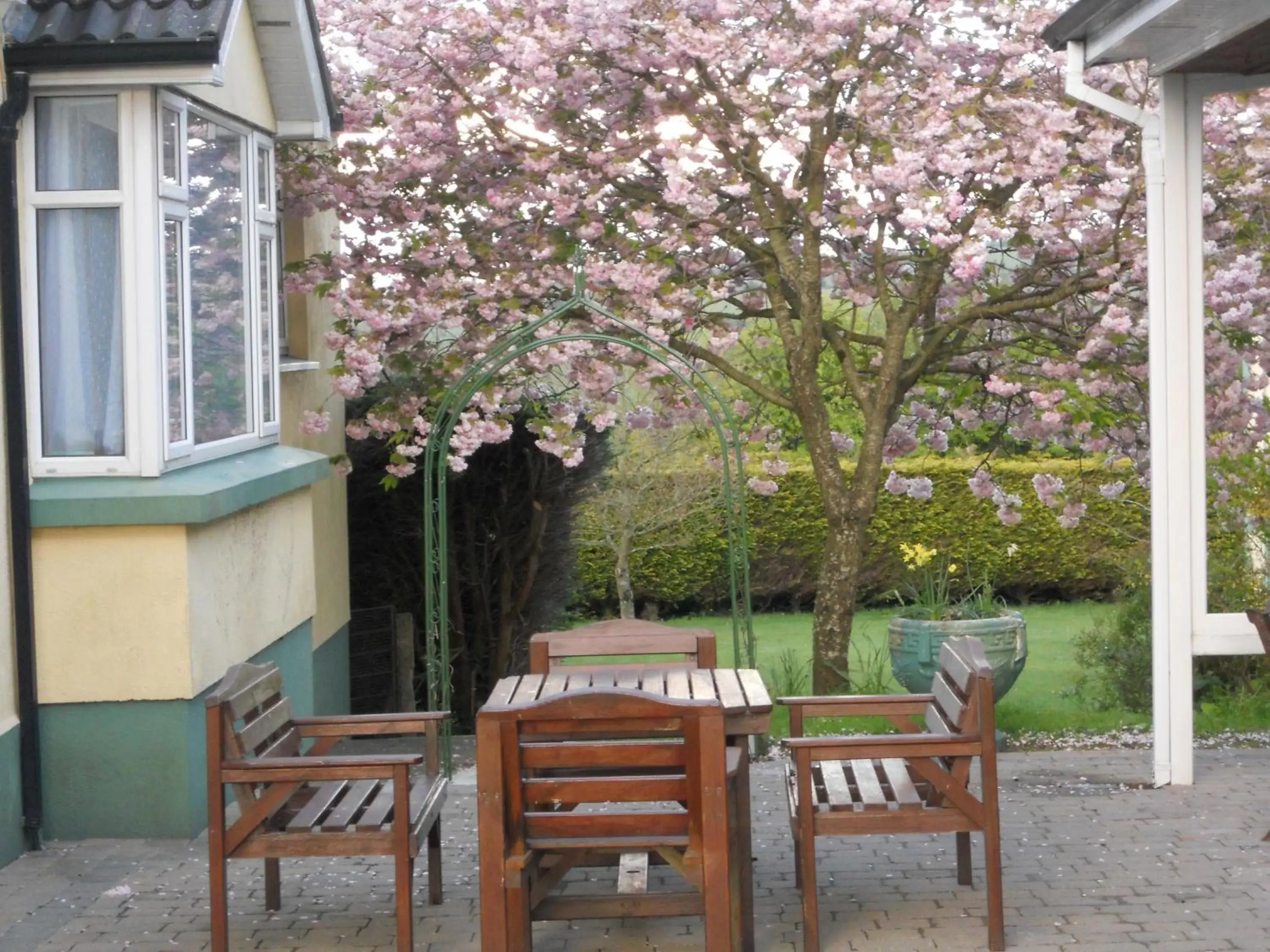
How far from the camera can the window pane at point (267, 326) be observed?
866cm

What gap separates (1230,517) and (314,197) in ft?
18.8

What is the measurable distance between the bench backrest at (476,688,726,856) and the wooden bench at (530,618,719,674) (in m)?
1.49

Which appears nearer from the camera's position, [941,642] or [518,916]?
[518,916]

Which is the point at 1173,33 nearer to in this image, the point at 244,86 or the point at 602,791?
the point at 602,791

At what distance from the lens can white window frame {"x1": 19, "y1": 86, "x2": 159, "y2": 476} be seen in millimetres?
6684

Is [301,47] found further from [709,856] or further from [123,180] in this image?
[709,856]

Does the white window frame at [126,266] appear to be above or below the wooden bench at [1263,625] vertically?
above

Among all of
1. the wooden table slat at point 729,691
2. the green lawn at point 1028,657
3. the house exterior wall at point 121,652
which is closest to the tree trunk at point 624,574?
the green lawn at point 1028,657

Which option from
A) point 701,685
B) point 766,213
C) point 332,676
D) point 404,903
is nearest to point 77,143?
point 701,685

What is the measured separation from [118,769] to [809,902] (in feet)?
10.4

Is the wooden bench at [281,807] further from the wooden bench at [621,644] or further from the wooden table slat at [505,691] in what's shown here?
the wooden bench at [621,644]

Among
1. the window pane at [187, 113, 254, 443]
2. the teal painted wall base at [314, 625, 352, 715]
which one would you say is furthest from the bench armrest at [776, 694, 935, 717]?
the teal painted wall base at [314, 625, 352, 715]

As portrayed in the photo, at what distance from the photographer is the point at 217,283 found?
7.71 meters

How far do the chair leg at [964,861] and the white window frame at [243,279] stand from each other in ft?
11.4
